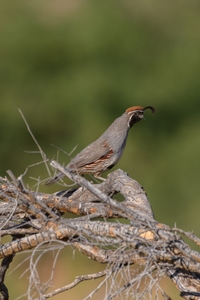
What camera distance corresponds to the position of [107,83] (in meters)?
10.3

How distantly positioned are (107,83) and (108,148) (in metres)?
5.07

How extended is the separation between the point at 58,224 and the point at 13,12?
349 inches

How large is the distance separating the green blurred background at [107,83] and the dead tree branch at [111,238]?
4.74 meters

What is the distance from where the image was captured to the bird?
509 cm

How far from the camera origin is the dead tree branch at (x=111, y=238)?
2.89 meters

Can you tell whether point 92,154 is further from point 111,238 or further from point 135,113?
point 111,238

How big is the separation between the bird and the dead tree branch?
167 cm

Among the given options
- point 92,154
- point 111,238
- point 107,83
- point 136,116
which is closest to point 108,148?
point 92,154

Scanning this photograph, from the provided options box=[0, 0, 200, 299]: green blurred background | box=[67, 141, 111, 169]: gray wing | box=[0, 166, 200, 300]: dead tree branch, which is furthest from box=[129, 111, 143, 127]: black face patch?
box=[0, 0, 200, 299]: green blurred background

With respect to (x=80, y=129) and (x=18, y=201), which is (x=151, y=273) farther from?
(x=80, y=129)

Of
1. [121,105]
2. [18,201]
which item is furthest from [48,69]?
[18,201]

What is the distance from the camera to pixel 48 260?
5.87 meters

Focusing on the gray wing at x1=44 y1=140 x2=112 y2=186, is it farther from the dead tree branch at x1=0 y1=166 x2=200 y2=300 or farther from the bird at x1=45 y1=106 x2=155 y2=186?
the dead tree branch at x1=0 y1=166 x2=200 y2=300

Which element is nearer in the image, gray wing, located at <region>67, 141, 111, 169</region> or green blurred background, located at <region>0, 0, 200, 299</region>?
gray wing, located at <region>67, 141, 111, 169</region>
